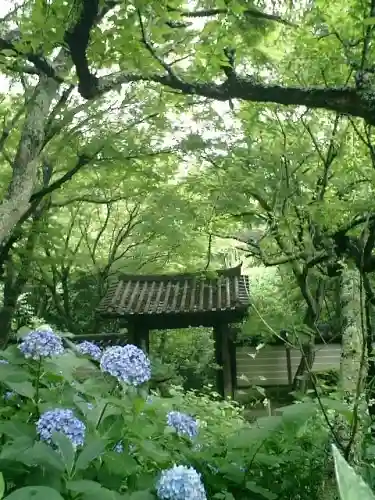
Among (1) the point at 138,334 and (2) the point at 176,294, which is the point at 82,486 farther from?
(2) the point at 176,294

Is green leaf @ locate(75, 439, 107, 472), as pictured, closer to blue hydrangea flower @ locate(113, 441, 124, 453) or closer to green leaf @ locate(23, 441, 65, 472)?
green leaf @ locate(23, 441, 65, 472)

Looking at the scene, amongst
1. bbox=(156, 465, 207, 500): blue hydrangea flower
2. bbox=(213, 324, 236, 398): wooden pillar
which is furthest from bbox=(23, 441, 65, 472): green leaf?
bbox=(213, 324, 236, 398): wooden pillar

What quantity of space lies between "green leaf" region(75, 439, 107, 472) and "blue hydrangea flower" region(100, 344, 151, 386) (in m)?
0.28

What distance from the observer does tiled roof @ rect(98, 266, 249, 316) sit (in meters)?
11.5

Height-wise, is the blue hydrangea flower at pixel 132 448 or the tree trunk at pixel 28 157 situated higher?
the tree trunk at pixel 28 157

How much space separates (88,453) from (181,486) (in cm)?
23

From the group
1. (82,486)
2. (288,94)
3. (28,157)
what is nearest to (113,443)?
(82,486)

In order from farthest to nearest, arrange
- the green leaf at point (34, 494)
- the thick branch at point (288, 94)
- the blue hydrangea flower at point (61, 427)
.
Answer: the thick branch at point (288, 94)
the blue hydrangea flower at point (61, 427)
the green leaf at point (34, 494)

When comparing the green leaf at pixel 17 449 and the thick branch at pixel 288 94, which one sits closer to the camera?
the green leaf at pixel 17 449

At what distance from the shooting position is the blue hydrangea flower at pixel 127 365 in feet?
5.32

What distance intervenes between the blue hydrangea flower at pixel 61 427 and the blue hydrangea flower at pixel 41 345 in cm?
30

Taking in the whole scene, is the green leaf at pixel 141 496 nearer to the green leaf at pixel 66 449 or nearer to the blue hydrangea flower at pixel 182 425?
the green leaf at pixel 66 449

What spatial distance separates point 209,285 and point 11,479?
10.9 m

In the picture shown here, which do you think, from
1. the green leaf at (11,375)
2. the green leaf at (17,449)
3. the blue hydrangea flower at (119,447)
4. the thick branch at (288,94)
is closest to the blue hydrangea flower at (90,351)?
the green leaf at (11,375)
